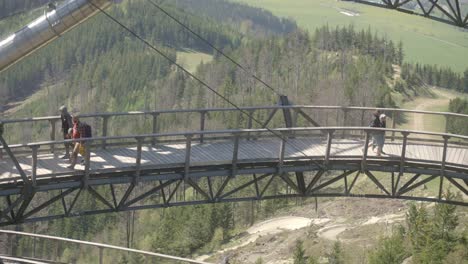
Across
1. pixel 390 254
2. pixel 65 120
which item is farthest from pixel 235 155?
pixel 390 254

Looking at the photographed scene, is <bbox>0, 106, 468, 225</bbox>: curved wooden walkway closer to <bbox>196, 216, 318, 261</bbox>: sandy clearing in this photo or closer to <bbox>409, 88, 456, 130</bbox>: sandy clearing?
<bbox>196, 216, 318, 261</bbox>: sandy clearing

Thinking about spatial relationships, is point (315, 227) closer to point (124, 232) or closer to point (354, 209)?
point (354, 209)

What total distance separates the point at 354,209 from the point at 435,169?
150ft

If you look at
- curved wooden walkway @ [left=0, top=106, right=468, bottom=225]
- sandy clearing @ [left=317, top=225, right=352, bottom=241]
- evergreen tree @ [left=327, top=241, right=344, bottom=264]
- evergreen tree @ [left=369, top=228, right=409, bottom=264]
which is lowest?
sandy clearing @ [left=317, top=225, right=352, bottom=241]

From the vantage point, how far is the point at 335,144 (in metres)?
22.2

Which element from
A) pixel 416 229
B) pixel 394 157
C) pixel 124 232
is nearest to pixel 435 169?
pixel 394 157

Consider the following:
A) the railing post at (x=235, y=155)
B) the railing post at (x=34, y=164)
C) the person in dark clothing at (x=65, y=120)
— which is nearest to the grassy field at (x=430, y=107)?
the railing post at (x=235, y=155)

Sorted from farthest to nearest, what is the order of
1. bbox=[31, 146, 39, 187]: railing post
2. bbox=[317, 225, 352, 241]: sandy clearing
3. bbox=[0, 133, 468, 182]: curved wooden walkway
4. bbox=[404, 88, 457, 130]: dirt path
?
bbox=[404, 88, 457, 130]: dirt path → bbox=[317, 225, 352, 241]: sandy clearing → bbox=[0, 133, 468, 182]: curved wooden walkway → bbox=[31, 146, 39, 187]: railing post

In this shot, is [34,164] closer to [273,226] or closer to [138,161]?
[138,161]

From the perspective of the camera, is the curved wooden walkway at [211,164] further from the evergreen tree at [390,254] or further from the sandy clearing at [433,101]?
the sandy clearing at [433,101]

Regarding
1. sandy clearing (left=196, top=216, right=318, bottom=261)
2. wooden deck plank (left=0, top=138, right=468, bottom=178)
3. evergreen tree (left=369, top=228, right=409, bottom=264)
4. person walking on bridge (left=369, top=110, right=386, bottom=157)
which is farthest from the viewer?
sandy clearing (left=196, top=216, right=318, bottom=261)

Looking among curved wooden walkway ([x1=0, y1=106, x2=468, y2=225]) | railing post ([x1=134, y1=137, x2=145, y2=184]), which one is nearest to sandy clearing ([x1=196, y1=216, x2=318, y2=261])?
curved wooden walkway ([x1=0, y1=106, x2=468, y2=225])

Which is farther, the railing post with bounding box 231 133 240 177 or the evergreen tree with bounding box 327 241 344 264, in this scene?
the evergreen tree with bounding box 327 241 344 264

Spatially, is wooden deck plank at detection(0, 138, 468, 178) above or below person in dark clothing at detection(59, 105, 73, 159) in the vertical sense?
below
